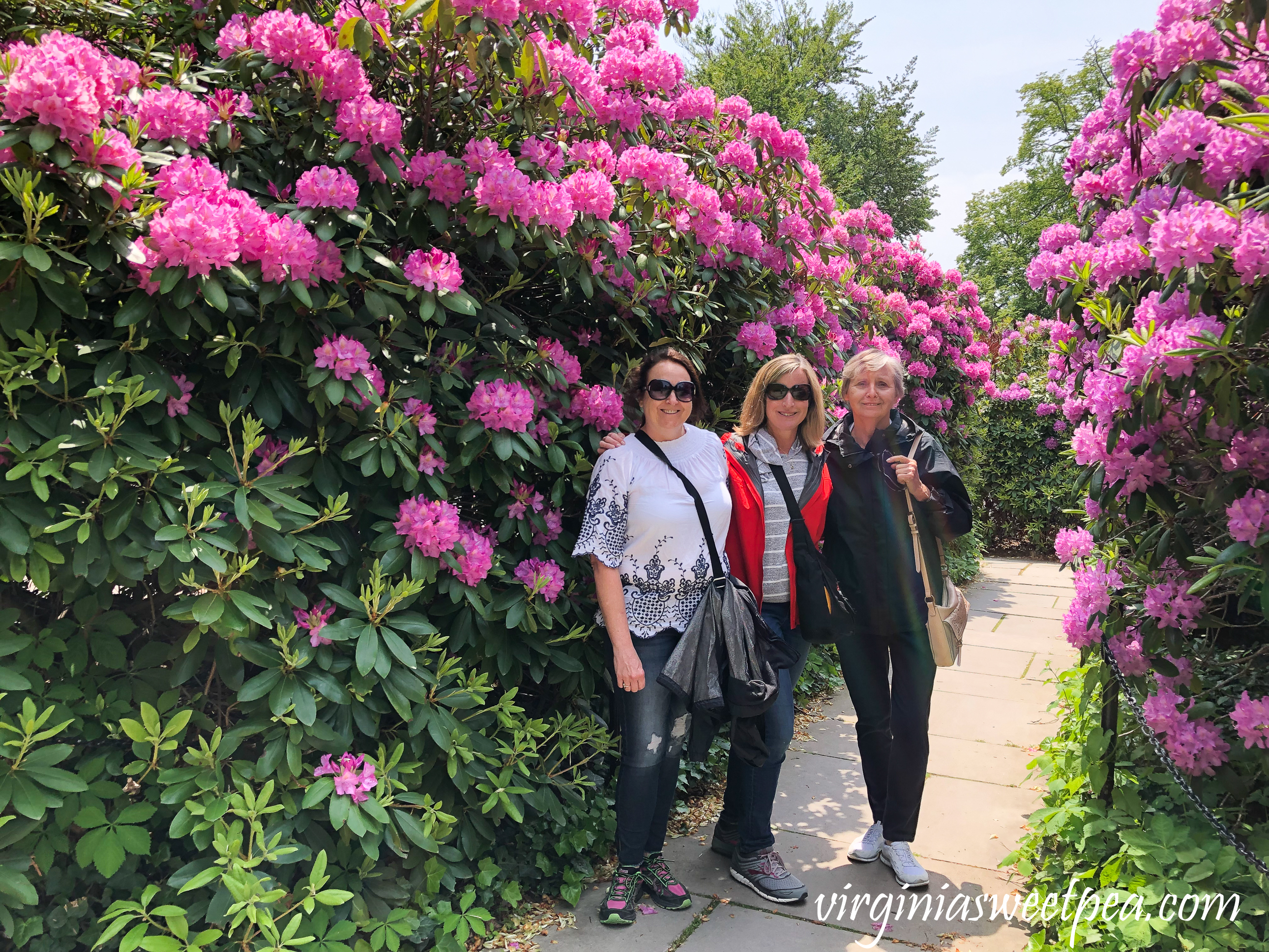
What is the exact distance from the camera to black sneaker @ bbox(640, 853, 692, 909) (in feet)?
9.93

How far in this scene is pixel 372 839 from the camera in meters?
2.31

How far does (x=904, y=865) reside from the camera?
320 centimetres

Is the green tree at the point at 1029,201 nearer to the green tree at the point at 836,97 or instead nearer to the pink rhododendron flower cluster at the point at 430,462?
the green tree at the point at 836,97

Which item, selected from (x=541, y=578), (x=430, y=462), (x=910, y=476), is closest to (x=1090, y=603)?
(x=910, y=476)

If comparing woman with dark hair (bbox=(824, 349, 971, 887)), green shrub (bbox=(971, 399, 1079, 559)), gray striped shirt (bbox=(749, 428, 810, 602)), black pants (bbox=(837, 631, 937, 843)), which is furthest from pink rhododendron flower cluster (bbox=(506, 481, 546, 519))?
green shrub (bbox=(971, 399, 1079, 559))

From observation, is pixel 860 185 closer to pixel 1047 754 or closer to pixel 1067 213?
pixel 1067 213

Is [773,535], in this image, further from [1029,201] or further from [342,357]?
[1029,201]

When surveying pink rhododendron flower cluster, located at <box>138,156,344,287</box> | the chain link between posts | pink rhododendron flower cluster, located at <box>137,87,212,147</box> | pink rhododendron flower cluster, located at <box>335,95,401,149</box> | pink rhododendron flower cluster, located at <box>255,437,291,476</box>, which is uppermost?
pink rhododendron flower cluster, located at <box>335,95,401,149</box>

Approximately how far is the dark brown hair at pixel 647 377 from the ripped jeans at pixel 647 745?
0.85 m

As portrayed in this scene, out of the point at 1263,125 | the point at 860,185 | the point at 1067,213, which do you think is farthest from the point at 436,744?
the point at 1067,213

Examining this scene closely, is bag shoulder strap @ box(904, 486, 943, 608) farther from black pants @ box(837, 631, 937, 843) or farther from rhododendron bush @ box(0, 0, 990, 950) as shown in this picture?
rhododendron bush @ box(0, 0, 990, 950)

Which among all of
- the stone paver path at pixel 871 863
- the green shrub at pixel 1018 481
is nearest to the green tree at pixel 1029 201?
the green shrub at pixel 1018 481

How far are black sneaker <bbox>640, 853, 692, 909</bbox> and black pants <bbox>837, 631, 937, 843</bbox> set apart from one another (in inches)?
33.3

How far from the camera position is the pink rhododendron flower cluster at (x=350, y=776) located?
2.31 m
